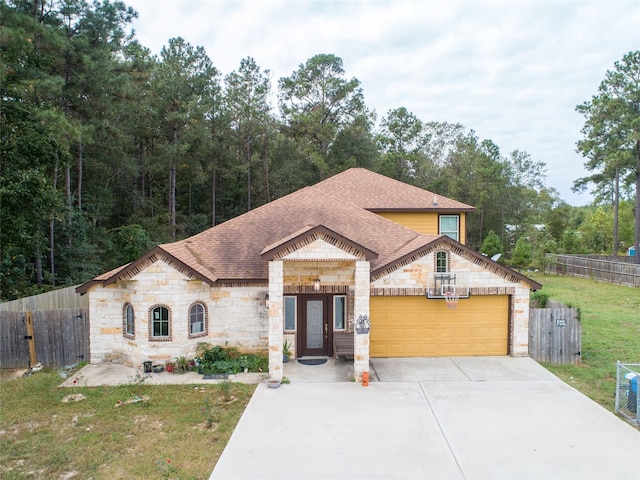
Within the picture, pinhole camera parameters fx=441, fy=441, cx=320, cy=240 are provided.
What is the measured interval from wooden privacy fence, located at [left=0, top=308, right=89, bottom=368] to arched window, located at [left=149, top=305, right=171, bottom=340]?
89.6 inches

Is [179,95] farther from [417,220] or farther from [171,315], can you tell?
[171,315]

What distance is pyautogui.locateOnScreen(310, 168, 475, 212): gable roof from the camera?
20141 millimetres

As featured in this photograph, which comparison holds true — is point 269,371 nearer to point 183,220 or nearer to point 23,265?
point 23,265

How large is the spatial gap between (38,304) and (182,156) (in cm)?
2114

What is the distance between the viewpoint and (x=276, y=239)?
15070mm

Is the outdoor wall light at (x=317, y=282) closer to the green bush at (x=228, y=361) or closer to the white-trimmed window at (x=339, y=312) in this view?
the white-trimmed window at (x=339, y=312)

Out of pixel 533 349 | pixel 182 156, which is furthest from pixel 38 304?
pixel 182 156

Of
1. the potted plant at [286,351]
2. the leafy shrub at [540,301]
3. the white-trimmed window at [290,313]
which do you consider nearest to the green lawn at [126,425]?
the leafy shrub at [540,301]

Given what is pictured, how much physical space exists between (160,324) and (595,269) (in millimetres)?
31428

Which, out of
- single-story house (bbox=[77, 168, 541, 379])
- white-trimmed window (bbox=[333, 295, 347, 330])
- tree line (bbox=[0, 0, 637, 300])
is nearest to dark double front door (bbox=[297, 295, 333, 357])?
single-story house (bbox=[77, 168, 541, 379])

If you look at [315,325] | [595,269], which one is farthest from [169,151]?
[595,269]

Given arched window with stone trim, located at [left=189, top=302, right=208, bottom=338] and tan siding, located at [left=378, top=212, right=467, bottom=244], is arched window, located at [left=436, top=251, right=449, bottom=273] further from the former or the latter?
arched window with stone trim, located at [left=189, top=302, right=208, bottom=338]

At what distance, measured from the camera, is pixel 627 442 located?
336 inches

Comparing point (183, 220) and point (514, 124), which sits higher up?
point (514, 124)
